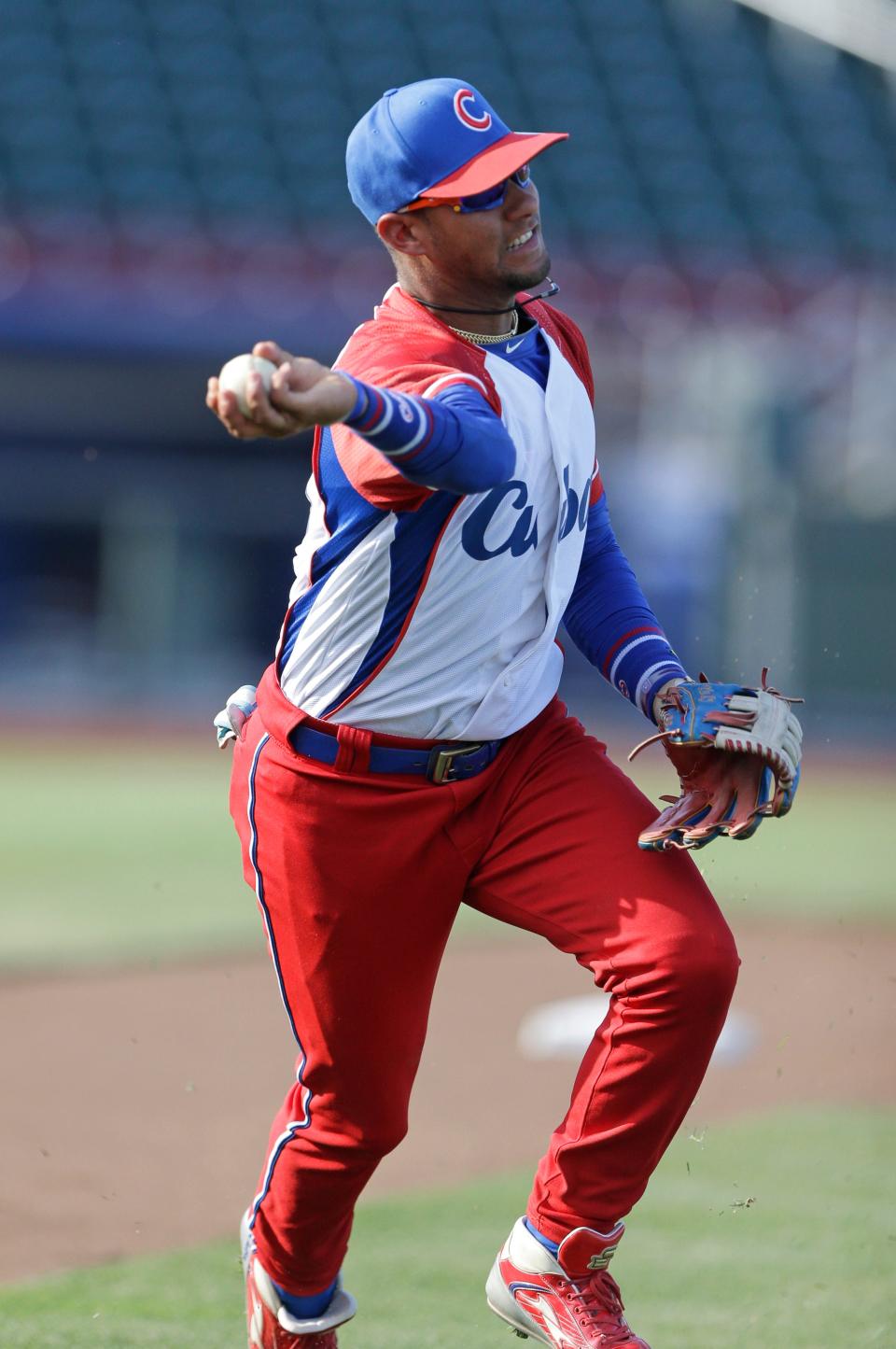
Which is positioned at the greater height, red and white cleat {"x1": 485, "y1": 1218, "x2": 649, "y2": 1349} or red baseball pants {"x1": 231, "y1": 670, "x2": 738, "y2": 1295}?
red baseball pants {"x1": 231, "y1": 670, "x2": 738, "y2": 1295}

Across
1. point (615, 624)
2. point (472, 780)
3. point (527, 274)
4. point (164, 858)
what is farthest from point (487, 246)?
point (164, 858)

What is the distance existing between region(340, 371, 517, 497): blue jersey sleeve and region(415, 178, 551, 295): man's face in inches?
15.8

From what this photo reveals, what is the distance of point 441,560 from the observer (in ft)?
8.66

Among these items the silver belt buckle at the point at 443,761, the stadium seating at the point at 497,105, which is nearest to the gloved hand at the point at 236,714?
the silver belt buckle at the point at 443,761

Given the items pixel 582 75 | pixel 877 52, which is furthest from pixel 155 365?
pixel 877 52

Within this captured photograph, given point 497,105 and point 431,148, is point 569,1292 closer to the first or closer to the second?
point 431,148

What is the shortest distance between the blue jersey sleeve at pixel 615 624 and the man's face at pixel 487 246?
0.51 meters

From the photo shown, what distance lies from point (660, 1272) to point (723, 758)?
1354mm

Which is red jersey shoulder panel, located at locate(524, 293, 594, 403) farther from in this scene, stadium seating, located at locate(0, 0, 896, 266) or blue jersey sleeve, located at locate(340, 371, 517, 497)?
stadium seating, located at locate(0, 0, 896, 266)

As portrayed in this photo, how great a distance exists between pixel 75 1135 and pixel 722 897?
501cm

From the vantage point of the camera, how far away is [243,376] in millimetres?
2047

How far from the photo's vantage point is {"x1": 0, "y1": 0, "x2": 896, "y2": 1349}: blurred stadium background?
13.4 feet

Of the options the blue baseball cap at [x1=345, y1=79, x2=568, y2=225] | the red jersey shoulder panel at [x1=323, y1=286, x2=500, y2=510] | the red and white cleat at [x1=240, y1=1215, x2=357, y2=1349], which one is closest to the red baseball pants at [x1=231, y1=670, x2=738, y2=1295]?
the red and white cleat at [x1=240, y1=1215, x2=357, y2=1349]

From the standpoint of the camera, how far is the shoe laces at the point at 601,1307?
2.66 m
